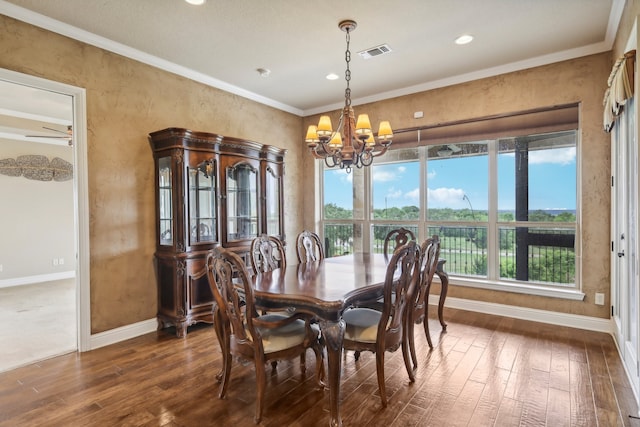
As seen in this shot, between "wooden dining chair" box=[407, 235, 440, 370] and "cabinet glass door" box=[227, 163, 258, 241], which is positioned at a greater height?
"cabinet glass door" box=[227, 163, 258, 241]

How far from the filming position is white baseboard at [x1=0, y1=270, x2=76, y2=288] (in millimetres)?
5906

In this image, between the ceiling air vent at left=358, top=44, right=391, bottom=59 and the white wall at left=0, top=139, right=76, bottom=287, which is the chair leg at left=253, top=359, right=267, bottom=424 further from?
the white wall at left=0, top=139, right=76, bottom=287

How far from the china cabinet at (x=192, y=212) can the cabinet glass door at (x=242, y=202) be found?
12mm

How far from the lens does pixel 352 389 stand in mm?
2426

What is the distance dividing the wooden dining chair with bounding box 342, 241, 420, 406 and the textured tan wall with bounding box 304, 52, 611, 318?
7.68ft

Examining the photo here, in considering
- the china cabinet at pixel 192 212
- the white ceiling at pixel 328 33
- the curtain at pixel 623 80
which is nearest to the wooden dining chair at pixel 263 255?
the china cabinet at pixel 192 212

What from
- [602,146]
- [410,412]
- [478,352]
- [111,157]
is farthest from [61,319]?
[602,146]

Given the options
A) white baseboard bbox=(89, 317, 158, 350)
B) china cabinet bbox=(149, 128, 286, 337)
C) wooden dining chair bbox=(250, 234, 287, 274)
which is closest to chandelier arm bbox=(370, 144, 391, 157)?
wooden dining chair bbox=(250, 234, 287, 274)

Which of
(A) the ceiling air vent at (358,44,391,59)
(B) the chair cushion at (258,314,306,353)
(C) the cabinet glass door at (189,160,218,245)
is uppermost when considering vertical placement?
(A) the ceiling air vent at (358,44,391,59)

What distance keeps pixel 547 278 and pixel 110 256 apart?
480 cm

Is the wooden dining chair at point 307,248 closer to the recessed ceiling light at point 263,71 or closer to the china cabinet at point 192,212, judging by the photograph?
the china cabinet at point 192,212

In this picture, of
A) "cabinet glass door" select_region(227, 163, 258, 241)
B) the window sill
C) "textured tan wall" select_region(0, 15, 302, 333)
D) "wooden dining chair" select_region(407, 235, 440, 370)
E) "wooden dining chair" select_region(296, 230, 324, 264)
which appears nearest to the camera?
"wooden dining chair" select_region(407, 235, 440, 370)

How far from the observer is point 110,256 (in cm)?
338

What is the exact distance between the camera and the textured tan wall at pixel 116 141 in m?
2.96
